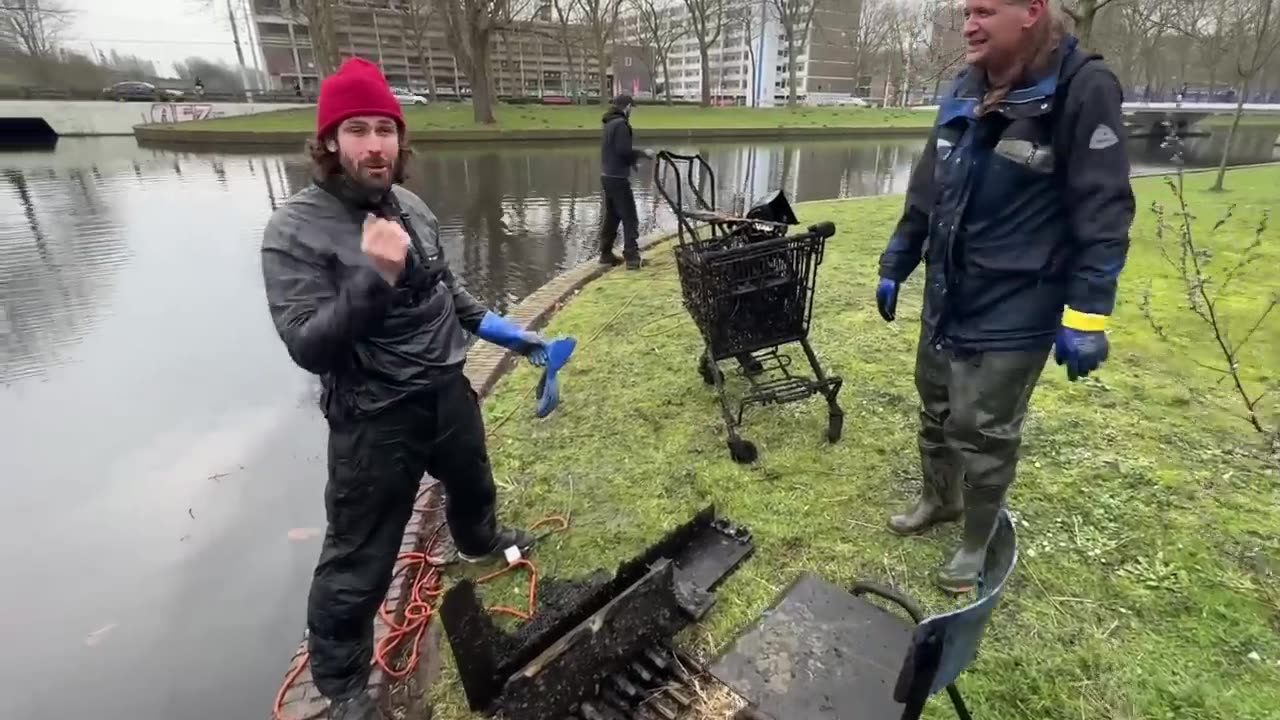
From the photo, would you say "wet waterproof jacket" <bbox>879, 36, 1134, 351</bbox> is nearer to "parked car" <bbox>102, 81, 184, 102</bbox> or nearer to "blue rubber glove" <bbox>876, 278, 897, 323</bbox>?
"blue rubber glove" <bbox>876, 278, 897, 323</bbox>

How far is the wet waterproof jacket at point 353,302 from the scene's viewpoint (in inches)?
65.5

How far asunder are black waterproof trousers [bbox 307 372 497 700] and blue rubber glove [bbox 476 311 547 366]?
26 cm

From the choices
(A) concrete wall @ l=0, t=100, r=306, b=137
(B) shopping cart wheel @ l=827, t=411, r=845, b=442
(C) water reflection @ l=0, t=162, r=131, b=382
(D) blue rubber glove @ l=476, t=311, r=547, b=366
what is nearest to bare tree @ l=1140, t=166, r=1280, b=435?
(B) shopping cart wheel @ l=827, t=411, r=845, b=442

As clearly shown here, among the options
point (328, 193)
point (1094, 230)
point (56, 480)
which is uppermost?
point (328, 193)

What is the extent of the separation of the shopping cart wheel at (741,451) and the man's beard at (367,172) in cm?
216

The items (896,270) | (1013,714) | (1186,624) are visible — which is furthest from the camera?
(896,270)

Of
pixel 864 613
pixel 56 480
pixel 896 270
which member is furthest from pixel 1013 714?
pixel 56 480

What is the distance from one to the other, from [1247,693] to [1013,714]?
75 cm

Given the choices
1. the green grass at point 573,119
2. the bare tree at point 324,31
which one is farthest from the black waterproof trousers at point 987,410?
the bare tree at point 324,31

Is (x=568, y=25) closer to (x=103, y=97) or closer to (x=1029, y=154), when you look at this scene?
(x=103, y=97)

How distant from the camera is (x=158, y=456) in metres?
4.04

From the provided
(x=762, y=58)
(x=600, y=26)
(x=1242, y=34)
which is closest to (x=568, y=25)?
(x=600, y=26)

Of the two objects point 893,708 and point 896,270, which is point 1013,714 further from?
point 896,270

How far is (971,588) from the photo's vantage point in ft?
8.37
